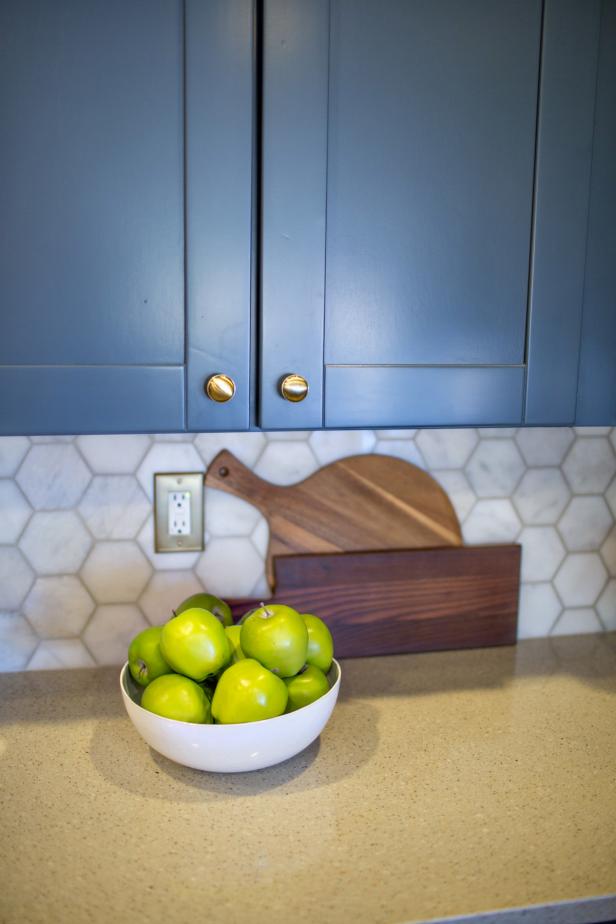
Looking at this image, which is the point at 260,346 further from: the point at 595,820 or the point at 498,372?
the point at 595,820

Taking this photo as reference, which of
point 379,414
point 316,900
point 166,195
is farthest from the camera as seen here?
point 379,414

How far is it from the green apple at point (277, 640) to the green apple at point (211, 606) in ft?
0.57

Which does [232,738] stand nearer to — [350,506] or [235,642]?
[235,642]

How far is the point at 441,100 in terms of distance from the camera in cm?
103

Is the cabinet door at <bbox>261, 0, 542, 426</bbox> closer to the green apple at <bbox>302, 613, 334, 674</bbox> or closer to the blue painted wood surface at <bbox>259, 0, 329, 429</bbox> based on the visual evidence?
the blue painted wood surface at <bbox>259, 0, 329, 429</bbox>

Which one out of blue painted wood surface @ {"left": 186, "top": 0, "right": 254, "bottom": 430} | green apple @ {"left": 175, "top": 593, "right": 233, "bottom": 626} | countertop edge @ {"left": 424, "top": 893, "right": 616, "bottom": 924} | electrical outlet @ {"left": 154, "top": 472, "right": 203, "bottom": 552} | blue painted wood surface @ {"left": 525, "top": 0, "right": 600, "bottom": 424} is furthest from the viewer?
electrical outlet @ {"left": 154, "top": 472, "right": 203, "bottom": 552}

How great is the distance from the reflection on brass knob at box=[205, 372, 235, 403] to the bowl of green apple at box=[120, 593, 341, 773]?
0.31 m

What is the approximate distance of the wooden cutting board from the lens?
141 centimetres

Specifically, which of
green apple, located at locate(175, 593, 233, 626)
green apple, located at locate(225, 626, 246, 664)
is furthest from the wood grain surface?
green apple, located at locate(225, 626, 246, 664)

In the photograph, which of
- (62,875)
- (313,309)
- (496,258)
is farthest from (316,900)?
(496,258)

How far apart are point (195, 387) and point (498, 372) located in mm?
413

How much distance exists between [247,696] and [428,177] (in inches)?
27.8

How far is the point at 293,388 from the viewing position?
100cm

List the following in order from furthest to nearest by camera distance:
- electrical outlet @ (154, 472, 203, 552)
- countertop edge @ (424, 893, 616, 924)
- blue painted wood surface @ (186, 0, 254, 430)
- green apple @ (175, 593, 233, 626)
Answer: electrical outlet @ (154, 472, 203, 552), green apple @ (175, 593, 233, 626), blue painted wood surface @ (186, 0, 254, 430), countertop edge @ (424, 893, 616, 924)
